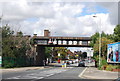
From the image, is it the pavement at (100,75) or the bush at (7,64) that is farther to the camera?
the bush at (7,64)

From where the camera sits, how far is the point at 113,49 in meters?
40.3

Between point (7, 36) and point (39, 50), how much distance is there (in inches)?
831

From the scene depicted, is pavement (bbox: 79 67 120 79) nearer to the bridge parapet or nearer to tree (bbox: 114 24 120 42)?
tree (bbox: 114 24 120 42)

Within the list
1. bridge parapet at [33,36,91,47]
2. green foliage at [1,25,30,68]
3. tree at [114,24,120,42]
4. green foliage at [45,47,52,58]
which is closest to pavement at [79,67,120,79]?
tree at [114,24,120,42]

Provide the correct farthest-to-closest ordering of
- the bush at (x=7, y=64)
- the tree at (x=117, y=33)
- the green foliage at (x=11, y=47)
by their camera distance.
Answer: the tree at (x=117, y=33) < the green foliage at (x=11, y=47) < the bush at (x=7, y=64)

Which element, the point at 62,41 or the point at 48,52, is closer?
the point at 62,41

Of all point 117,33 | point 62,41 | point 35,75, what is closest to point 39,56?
point 62,41

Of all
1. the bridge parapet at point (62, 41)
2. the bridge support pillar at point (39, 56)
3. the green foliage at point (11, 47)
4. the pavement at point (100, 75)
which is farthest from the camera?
the bridge support pillar at point (39, 56)

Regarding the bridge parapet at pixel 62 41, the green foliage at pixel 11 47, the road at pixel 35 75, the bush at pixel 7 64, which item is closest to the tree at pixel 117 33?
the bridge parapet at pixel 62 41

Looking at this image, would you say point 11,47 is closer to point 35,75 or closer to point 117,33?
point 117,33

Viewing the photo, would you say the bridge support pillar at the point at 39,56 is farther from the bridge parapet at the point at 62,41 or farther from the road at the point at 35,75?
the road at the point at 35,75

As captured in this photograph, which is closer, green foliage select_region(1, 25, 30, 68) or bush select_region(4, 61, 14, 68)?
bush select_region(4, 61, 14, 68)

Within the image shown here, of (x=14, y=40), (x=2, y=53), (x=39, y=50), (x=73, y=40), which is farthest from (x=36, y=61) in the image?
(x=2, y=53)

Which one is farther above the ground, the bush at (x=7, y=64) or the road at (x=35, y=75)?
the bush at (x=7, y=64)
